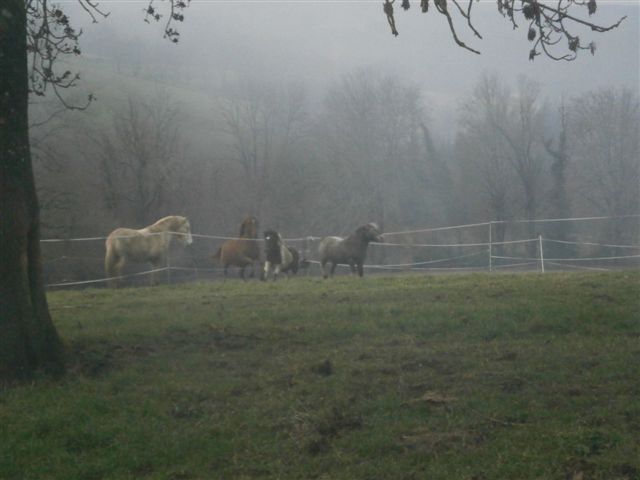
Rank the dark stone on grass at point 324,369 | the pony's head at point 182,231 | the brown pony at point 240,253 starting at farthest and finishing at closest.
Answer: the brown pony at point 240,253 → the pony's head at point 182,231 → the dark stone on grass at point 324,369

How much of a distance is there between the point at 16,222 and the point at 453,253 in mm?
25796

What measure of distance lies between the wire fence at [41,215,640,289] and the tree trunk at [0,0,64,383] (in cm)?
1416

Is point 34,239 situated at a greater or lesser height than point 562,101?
lesser

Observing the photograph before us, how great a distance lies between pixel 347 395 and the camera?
6895 millimetres

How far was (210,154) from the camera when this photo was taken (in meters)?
39.6

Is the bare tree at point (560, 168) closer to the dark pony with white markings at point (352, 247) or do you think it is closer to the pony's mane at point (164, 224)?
the dark pony with white markings at point (352, 247)

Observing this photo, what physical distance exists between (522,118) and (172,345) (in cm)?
3345

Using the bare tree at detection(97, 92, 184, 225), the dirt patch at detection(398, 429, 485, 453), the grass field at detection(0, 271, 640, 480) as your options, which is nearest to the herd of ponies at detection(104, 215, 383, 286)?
the grass field at detection(0, 271, 640, 480)

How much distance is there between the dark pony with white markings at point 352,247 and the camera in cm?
2297

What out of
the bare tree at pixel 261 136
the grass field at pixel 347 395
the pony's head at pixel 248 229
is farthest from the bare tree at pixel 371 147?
the grass field at pixel 347 395

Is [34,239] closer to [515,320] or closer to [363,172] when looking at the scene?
[515,320]

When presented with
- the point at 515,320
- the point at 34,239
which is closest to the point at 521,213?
the point at 515,320

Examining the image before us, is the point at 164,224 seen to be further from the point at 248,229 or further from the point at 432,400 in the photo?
the point at 432,400

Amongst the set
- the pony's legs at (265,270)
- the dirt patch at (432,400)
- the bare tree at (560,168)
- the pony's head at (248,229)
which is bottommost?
the dirt patch at (432,400)
